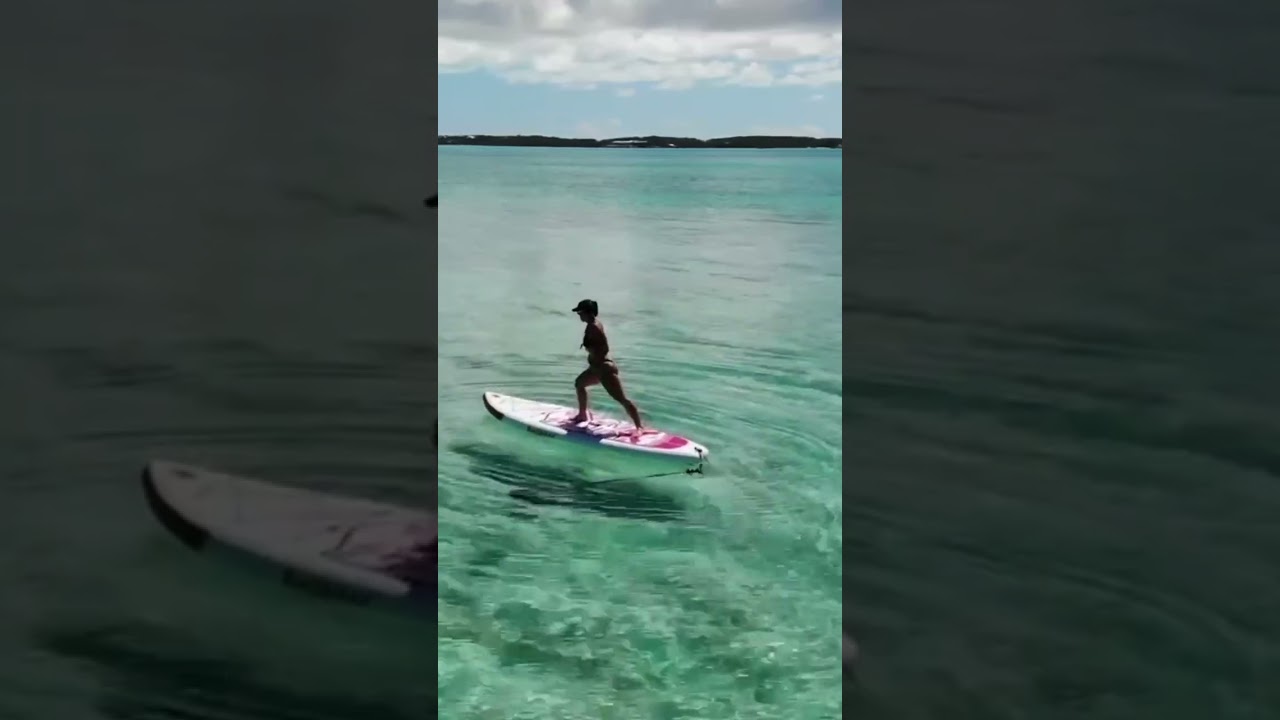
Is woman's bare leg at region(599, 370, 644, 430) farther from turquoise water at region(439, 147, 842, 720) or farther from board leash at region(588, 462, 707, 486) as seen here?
turquoise water at region(439, 147, 842, 720)

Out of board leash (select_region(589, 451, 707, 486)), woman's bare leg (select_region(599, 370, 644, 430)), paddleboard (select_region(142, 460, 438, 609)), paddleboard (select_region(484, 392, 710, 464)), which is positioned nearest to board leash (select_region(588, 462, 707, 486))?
board leash (select_region(589, 451, 707, 486))

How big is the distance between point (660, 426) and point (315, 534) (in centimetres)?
605

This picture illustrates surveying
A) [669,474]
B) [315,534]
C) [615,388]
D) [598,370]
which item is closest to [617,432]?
[615,388]

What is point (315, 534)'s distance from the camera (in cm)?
169

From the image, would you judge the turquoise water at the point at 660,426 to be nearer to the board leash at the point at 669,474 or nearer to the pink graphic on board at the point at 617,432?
the board leash at the point at 669,474

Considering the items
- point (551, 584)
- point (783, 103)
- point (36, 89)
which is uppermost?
point (783, 103)

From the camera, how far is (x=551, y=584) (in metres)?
6.78

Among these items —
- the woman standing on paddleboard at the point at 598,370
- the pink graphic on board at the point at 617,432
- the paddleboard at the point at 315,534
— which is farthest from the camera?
the pink graphic on board at the point at 617,432

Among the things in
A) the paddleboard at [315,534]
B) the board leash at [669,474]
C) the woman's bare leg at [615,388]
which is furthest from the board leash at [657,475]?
the paddleboard at [315,534]

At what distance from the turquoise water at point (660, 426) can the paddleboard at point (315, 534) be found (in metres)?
2.60

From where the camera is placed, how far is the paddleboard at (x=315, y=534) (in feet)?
5.30
